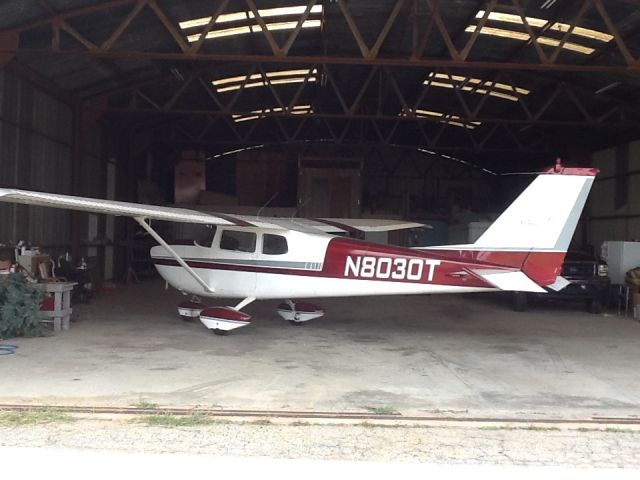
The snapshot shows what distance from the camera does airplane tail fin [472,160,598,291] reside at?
8.72 metres

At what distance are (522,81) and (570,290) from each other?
6378 millimetres

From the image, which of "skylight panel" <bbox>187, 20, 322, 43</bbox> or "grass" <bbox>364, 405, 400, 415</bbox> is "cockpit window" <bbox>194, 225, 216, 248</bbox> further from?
"grass" <bbox>364, 405, 400, 415</bbox>

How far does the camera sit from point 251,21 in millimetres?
12641

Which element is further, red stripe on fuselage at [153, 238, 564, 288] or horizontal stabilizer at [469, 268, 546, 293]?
red stripe on fuselage at [153, 238, 564, 288]

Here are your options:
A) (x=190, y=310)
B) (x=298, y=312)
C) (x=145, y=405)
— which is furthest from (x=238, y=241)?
(x=145, y=405)

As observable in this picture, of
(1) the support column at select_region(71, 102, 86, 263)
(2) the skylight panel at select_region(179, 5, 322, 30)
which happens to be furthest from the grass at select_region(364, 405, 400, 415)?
(1) the support column at select_region(71, 102, 86, 263)

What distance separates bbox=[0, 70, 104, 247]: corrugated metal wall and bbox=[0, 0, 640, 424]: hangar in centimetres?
A: 6

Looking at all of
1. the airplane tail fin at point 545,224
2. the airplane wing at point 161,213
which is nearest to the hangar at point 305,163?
the airplane tail fin at point 545,224

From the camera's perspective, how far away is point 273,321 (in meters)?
11.7

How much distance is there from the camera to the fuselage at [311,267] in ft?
30.2

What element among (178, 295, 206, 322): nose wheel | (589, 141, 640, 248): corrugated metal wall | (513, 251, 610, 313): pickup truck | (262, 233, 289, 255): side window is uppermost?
(589, 141, 640, 248): corrugated metal wall

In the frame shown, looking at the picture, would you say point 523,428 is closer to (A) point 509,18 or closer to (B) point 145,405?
(B) point 145,405

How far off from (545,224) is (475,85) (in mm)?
10101

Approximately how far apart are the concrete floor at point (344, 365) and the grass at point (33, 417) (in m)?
0.37
